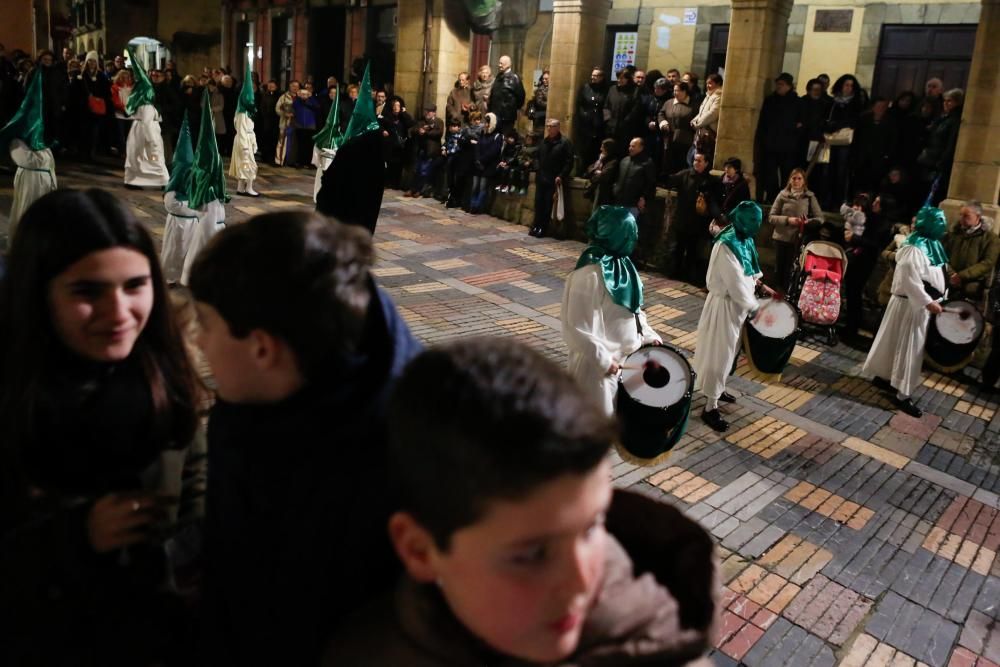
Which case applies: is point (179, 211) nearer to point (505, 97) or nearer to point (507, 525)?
point (505, 97)

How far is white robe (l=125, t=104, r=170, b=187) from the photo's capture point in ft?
43.9

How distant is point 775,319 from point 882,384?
215 cm

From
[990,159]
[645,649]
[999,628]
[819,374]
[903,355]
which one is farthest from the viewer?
[990,159]

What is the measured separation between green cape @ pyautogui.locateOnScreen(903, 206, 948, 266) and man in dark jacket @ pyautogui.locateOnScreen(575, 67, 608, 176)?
6.47m

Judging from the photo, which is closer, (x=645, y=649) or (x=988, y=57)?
(x=645, y=649)

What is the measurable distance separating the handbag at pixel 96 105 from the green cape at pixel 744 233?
48.0 feet

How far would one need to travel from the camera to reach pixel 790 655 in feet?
12.7

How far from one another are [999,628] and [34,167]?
10.3m

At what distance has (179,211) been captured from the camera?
827 cm

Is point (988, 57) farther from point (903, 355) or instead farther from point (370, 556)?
point (370, 556)

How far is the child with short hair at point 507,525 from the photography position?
1004 mm

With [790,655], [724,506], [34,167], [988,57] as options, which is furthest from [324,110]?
[790,655]

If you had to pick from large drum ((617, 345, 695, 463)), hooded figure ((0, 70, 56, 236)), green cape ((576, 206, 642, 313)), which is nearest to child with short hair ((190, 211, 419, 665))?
large drum ((617, 345, 695, 463))

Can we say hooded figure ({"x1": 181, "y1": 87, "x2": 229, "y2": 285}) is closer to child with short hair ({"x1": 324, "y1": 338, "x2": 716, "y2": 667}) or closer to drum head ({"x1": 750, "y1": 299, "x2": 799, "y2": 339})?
drum head ({"x1": 750, "y1": 299, "x2": 799, "y2": 339})
